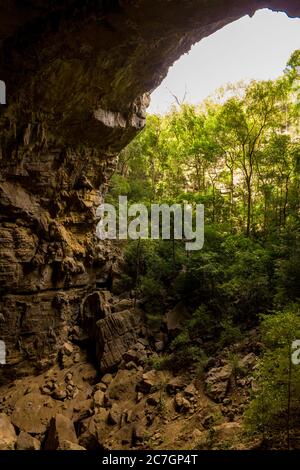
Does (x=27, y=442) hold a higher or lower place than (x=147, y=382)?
lower

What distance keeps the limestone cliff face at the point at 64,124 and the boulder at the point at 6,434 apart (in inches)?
88.2

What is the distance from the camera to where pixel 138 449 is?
8961 millimetres

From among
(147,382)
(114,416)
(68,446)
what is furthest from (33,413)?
A: (147,382)

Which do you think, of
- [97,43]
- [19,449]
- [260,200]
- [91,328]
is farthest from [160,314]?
[260,200]

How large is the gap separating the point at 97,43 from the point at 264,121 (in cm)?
1183

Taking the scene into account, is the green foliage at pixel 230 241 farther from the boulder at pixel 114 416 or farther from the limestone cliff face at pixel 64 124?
the limestone cliff face at pixel 64 124

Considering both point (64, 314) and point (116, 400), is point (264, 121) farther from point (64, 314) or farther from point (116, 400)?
point (116, 400)

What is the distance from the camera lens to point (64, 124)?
43.0 ft

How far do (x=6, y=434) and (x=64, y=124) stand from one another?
10.8 metres

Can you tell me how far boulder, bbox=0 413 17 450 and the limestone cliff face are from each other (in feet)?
7.35

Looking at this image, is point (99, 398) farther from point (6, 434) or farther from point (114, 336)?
point (6, 434)

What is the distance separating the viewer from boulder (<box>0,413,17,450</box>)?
942cm

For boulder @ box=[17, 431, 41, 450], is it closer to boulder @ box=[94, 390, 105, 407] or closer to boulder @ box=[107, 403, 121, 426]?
boulder @ box=[94, 390, 105, 407]

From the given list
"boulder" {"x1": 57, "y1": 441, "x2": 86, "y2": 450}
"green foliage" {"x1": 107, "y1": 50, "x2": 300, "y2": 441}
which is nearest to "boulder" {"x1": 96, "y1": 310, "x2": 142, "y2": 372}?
"green foliage" {"x1": 107, "y1": 50, "x2": 300, "y2": 441}
